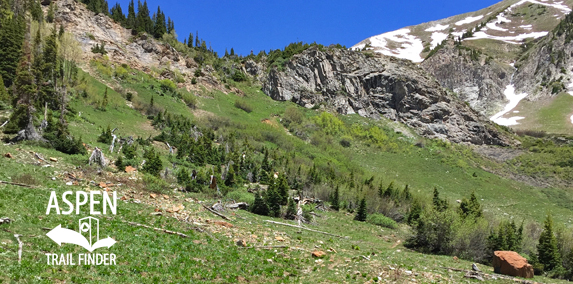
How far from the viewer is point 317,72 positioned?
73625 millimetres

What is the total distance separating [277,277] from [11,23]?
44.9m

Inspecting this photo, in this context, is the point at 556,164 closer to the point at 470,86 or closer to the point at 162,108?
the point at 470,86

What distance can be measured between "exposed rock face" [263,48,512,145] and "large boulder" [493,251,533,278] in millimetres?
56062

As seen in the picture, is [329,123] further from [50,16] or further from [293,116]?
[50,16]

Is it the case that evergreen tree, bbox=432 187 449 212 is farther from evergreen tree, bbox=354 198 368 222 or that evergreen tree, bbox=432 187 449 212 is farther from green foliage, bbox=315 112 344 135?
green foliage, bbox=315 112 344 135

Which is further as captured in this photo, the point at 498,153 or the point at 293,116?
the point at 498,153

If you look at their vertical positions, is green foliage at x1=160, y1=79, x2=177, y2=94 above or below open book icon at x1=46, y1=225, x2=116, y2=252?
above

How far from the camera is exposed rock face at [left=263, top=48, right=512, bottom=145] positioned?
70562 mm

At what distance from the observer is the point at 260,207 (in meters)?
21.4

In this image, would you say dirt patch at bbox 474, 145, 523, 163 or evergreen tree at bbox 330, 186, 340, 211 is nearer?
evergreen tree at bbox 330, 186, 340, 211

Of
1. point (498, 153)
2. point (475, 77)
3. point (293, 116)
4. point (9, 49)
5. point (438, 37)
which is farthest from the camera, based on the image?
point (438, 37)

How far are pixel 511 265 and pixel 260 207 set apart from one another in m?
14.0

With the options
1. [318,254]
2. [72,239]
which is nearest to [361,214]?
[318,254]

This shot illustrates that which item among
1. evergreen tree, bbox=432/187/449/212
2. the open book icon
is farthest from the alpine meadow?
evergreen tree, bbox=432/187/449/212
